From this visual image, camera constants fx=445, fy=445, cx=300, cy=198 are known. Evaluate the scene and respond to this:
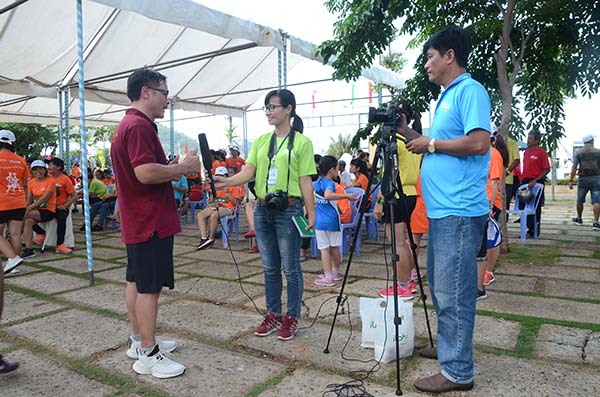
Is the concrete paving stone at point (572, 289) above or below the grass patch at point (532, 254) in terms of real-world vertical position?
below

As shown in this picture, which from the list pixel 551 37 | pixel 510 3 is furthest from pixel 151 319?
pixel 551 37

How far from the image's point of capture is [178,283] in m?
4.45

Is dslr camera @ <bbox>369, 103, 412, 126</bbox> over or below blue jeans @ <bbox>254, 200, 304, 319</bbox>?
over

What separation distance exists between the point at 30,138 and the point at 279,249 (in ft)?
80.1

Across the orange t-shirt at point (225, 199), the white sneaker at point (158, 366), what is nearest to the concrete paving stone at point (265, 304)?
Answer: the white sneaker at point (158, 366)

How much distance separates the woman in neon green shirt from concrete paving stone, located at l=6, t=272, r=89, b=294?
2.48m

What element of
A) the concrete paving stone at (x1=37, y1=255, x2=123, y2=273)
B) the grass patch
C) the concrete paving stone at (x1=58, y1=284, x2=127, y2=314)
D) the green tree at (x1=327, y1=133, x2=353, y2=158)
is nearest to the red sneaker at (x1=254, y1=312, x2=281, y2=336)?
the concrete paving stone at (x1=58, y1=284, x2=127, y2=314)

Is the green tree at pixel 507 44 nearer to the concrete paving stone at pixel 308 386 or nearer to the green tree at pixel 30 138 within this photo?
the concrete paving stone at pixel 308 386

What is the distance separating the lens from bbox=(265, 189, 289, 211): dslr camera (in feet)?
8.91

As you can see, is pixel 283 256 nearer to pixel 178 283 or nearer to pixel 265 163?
pixel 265 163

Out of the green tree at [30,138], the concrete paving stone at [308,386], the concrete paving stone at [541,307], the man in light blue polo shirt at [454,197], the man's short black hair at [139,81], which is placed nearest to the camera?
the man in light blue polo shirt at [454,197]

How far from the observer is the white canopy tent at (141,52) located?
569cm

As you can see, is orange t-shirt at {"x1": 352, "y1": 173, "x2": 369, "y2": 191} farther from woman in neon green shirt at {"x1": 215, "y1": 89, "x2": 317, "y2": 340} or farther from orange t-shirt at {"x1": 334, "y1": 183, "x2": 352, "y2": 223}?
woman in neon green shirt at {"x1": 215, "y1": 89, "x2": 317, "y2": 340}

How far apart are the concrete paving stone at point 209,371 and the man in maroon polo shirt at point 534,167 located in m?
5.62
